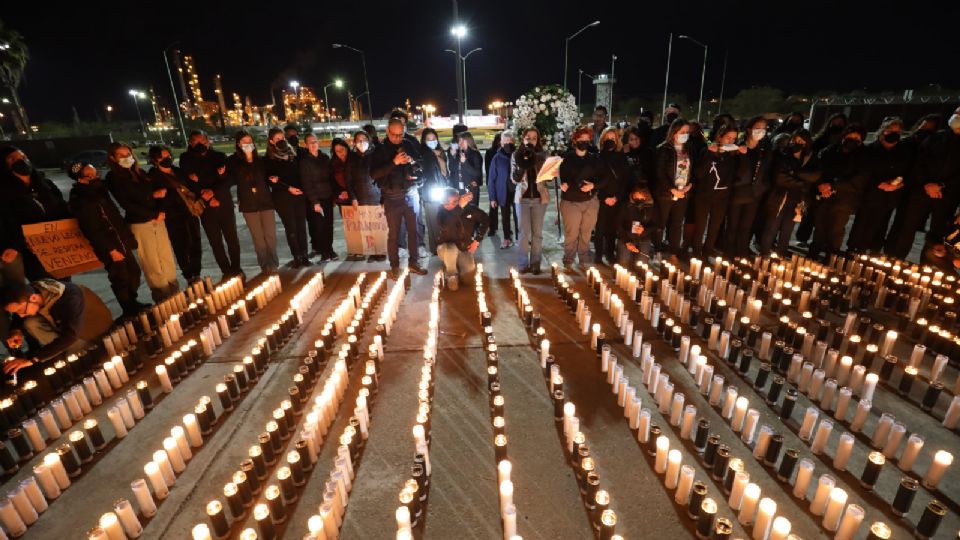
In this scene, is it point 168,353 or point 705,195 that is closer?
point 168,353

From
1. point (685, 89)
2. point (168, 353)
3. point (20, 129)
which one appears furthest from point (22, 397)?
point (685, 89)

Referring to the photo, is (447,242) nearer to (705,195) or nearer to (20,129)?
(705,195)

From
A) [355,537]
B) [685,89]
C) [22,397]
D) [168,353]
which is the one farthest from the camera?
[685,89]

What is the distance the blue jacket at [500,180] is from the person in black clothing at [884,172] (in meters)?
4.80

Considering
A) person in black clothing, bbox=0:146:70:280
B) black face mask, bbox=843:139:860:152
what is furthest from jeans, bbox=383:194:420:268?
black face mask, bbox=843:139:860:152

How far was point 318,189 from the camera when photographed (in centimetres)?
684

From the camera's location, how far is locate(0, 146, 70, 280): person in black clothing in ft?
16.0

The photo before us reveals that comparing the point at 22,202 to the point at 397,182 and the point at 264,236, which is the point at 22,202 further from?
the point at 397,182

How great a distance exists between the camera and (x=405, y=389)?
3986mm

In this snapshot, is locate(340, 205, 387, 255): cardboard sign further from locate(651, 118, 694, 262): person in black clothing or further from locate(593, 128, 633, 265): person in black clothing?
locate(651, 118, 694, 262): person in black clothing

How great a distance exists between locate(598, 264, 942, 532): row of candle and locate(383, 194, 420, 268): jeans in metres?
3.85

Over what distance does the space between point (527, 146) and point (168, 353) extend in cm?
476

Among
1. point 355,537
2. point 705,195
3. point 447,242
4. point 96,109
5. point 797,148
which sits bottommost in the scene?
point 355,537

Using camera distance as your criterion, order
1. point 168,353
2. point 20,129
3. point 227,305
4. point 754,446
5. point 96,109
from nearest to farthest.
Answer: point 754,446 < point 168,353 < point 227,305 < point 20,129 < point 96,109
